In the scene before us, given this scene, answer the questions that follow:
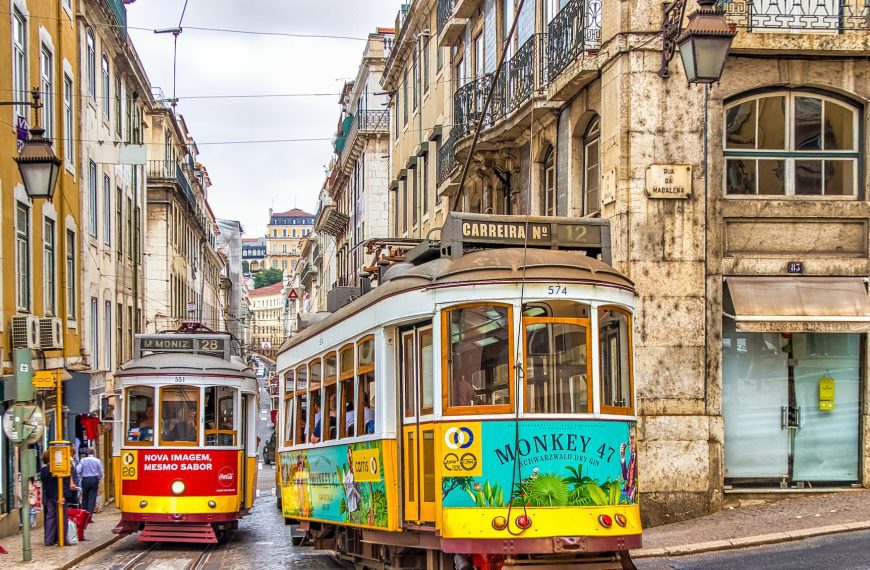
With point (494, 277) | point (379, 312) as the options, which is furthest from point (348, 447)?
point (494, 277)

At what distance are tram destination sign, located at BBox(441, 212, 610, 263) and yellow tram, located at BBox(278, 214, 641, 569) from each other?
0.05ft

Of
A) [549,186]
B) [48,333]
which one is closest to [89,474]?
[48,333]

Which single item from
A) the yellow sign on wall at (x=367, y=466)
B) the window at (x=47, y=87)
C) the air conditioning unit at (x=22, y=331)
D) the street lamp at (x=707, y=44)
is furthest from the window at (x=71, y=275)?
the street lamp at (x=707, y=44)

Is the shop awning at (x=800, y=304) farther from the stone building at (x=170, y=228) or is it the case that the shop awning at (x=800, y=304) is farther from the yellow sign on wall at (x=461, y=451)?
the stone building at (x=170, y=228)

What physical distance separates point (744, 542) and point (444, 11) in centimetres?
1947

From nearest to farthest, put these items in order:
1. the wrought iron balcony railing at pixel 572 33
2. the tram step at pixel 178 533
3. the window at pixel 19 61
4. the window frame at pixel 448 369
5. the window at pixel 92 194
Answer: the window frame at pixel 448 369
the wrought iron balcony railing at pixel 572 33
the tram step at pixel 178 533
the window at pixel 19 61
the window at pixel 92 194

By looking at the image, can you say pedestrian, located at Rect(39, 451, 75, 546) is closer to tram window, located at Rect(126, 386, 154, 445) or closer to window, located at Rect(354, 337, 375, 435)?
tram window, located at Rect(126, 386, 154, 445)

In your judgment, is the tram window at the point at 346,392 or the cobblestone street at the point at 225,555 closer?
the tram window at the point at 346,392

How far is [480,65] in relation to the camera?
25.6 metres

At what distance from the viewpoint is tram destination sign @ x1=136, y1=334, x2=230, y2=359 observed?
19.1m

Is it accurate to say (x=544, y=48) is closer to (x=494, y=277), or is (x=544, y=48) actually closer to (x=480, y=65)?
(x=480, y=65)

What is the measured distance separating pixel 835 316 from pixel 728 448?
7.15ft

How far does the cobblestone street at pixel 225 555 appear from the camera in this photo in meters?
15.2

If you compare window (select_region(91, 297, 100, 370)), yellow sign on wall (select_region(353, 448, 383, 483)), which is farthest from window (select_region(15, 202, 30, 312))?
yellow sign on wall (select_region(353, 448, 383, 483))
